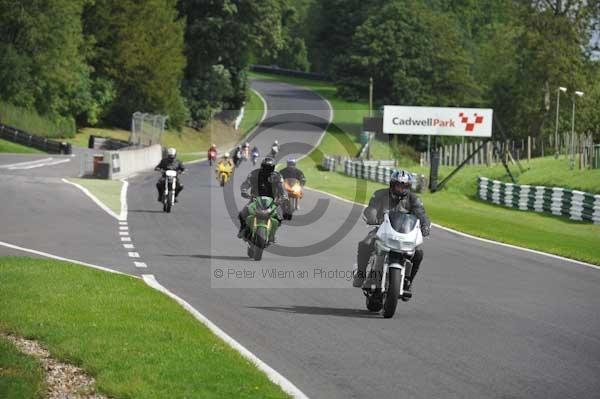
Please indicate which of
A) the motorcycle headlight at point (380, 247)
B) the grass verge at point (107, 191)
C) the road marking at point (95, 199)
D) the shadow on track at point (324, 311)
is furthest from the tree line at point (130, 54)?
the motorcycle headlight at point (380, 247)

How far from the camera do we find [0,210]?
2889 centimetres

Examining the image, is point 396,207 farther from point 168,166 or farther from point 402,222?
point 168,166

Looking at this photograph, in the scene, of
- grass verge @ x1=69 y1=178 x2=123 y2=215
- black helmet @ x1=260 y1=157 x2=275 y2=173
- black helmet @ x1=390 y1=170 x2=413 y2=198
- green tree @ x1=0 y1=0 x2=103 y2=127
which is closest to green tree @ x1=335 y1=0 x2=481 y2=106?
green tree @ x1=0 y1=0 x2=103 y2=127

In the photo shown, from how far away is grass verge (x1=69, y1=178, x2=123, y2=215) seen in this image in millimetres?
32781

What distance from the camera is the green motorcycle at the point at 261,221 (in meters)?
19.2

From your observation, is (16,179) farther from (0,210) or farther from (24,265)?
(24,265)

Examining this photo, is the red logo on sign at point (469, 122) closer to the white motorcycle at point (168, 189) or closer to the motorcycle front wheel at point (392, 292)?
the white motorcycle at point (168, 189)

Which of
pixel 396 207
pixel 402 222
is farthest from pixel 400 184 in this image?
pixel 402 222

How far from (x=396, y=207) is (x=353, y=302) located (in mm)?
1810

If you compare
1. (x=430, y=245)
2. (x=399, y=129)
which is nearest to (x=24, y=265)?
(x=430, y=245)

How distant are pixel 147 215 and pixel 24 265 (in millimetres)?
13010

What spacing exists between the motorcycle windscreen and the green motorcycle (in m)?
6.47

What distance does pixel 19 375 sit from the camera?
8.69 metres

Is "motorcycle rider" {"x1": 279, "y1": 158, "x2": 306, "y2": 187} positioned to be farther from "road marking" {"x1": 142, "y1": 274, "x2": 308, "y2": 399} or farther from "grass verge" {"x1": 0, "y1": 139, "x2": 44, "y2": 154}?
"grass verge" {"x1": 0, "y1": 139, "x2": 44, "y2": 154}
